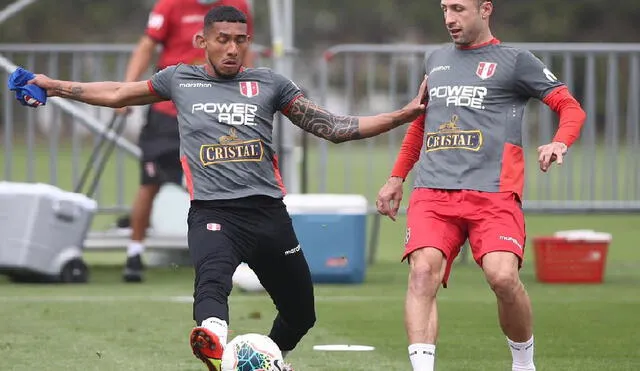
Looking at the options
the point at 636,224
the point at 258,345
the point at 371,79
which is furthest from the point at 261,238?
the point at 636,224

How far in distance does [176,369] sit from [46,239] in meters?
4.23

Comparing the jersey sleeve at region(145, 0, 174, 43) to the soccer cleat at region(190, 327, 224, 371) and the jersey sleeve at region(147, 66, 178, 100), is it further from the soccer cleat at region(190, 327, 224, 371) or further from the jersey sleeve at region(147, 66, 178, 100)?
the soccer cleat at region(190, 327, 224, 371)

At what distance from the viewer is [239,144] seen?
295 inches

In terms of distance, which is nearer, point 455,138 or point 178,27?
point 455,138

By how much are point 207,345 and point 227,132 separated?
3.95 ft

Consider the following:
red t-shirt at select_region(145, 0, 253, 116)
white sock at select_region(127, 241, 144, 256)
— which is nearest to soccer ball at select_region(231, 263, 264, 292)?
white sock at select_region(127, 241, 144, 256)

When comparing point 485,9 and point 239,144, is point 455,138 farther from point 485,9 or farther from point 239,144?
point 239,144

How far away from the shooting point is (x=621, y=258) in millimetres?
15305

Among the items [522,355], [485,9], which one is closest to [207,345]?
[522,355]

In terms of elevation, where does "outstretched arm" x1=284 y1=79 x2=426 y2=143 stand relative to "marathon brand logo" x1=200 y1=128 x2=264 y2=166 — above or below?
above

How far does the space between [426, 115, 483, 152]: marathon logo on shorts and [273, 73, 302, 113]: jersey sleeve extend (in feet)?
2.34

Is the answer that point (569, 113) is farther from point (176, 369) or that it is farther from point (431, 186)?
point (176, 369)

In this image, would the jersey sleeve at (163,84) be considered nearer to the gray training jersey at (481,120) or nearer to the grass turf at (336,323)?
the gray training jersey at (481,120)

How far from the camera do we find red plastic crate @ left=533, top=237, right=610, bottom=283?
1257 cm
